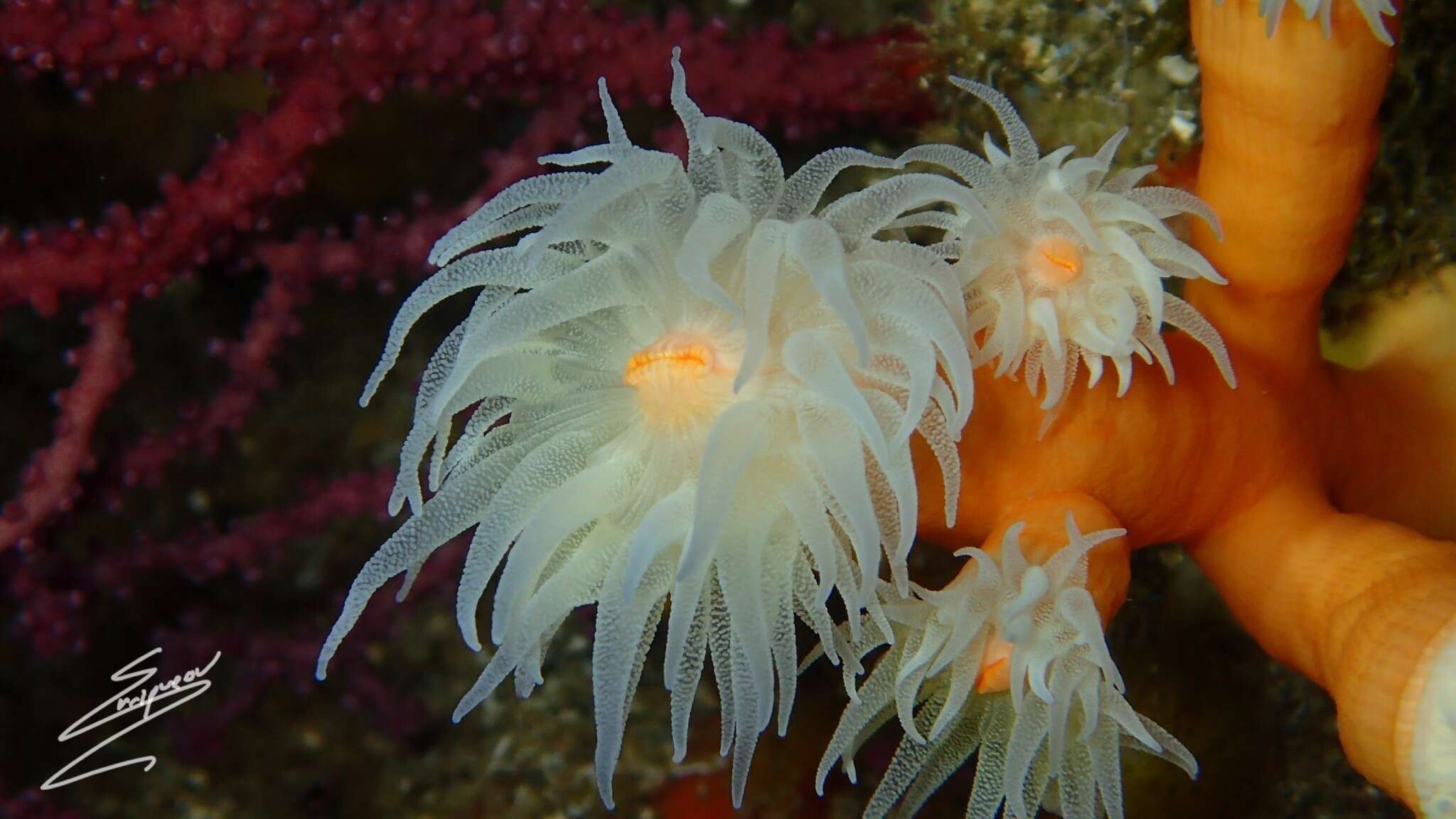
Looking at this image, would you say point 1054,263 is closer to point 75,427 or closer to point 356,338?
point 356,338

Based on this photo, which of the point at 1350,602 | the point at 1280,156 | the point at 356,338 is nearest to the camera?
the point at 1350,602

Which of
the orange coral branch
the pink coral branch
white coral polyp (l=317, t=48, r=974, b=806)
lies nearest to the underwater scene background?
the pink coral branch

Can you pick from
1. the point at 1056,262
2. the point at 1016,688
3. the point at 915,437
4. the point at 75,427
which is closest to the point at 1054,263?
the point at 1056,262

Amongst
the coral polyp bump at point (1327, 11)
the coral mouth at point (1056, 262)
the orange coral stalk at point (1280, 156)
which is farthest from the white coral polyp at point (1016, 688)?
the coral polyp bump at point (1327, 11)

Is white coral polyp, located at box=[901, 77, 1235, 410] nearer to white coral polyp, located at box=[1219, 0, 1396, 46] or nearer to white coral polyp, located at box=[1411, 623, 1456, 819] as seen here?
white coral polyp, located at box=[1219, 0, 1396, 46]

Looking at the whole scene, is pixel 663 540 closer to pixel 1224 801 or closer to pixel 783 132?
pixel 783 132
